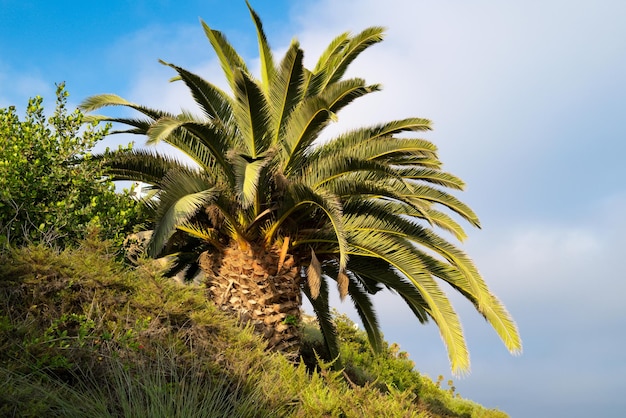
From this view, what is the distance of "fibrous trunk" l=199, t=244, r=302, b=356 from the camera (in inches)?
444

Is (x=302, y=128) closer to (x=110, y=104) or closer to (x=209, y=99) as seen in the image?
(x=209, y=99)

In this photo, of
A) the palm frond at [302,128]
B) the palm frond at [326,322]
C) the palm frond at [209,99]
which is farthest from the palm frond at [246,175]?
the palm frond at [326,322]

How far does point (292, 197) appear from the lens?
35.1 feet

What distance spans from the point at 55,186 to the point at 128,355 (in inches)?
195

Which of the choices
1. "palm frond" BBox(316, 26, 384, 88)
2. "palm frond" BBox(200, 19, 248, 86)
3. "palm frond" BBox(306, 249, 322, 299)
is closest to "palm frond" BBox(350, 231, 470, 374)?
"palm frond" BBox(306, 249, 322, 299)

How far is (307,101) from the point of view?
10617 millimetres

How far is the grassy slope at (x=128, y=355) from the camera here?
616cm

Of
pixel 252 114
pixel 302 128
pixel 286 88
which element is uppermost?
pixel 286 88

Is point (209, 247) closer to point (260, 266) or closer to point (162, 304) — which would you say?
point (260, 266)

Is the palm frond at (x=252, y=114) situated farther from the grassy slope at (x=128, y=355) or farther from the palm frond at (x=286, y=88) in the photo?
the grassy slope at (x=128, y=355)

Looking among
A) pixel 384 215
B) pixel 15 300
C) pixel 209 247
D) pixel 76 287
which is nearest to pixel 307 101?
pixel 384 215

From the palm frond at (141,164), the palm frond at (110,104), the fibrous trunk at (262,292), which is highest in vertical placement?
the palm frond at (110,104)

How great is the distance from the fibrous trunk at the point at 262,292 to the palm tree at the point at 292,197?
24 millimetres

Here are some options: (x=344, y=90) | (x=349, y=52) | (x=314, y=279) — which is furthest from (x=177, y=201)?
Answer: (x=349, y=52)
